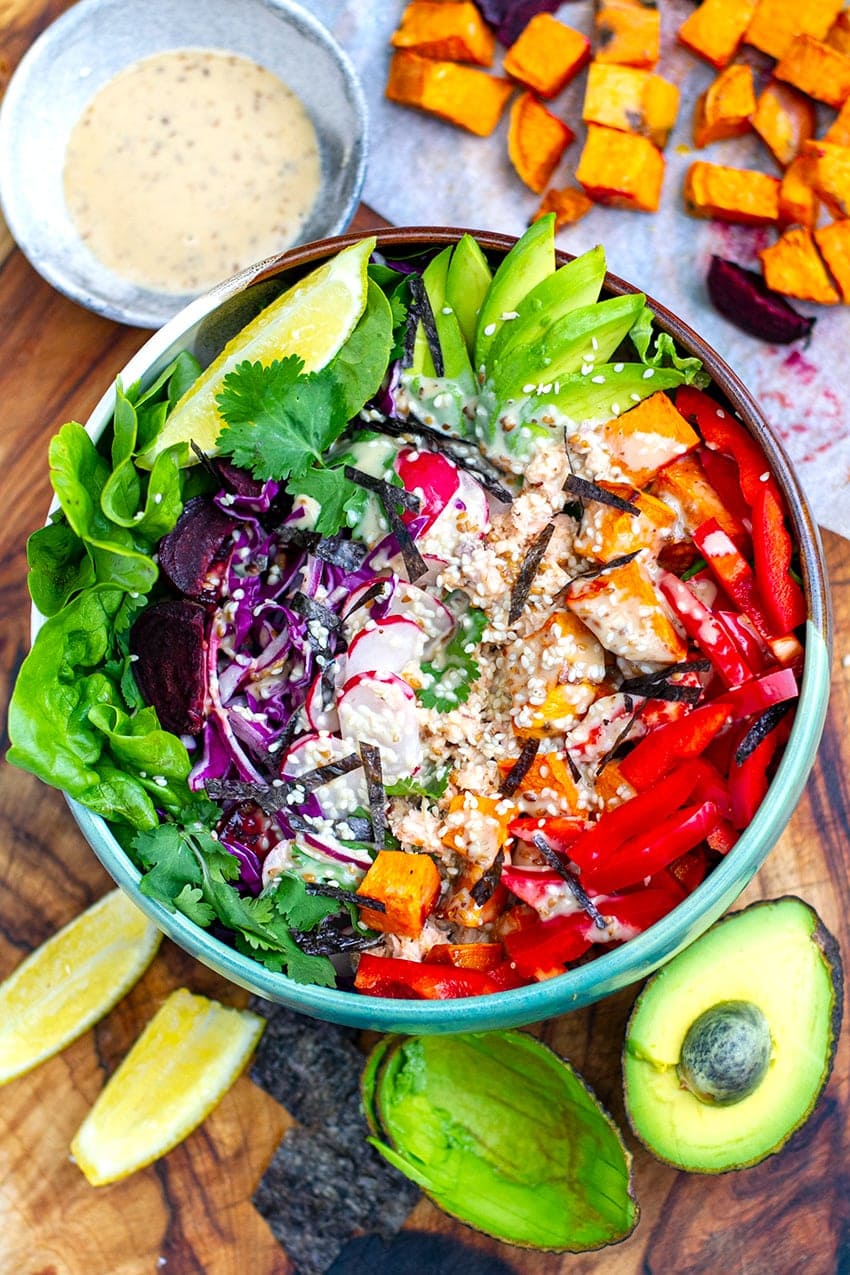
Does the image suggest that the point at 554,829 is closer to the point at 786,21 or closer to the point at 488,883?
the point at 488,883

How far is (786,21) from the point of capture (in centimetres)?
279

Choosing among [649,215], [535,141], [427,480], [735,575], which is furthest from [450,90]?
[735,575]

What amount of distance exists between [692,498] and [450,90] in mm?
1229

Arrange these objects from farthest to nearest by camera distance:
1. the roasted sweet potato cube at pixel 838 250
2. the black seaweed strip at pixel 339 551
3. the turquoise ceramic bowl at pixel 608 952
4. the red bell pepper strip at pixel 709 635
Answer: the roasted sweet potato cube at pixel 838 250 → the black seaweed strip at pixel 339 551 → the red bell pepper strip at pixel 709 635 → the turquoise ceramic bowl at pixel 608 952

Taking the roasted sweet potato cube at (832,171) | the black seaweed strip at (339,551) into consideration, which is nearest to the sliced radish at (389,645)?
the black seaweed strip at (339,551)

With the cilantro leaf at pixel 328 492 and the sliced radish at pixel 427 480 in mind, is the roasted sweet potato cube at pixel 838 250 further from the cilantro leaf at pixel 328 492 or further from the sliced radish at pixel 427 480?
the cilantro leaf at pixel 328 492

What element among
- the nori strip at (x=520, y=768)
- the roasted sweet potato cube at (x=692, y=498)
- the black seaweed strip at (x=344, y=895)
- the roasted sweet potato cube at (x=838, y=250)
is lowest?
the black seaweed strip at (x=344, y=895)

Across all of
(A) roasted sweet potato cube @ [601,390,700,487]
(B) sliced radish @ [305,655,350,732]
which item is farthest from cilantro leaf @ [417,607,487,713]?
(A) roasted sweet potato cube @ [601,390,700,487]

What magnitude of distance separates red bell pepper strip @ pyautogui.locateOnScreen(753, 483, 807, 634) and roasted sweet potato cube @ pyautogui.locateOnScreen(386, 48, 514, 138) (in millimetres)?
1268

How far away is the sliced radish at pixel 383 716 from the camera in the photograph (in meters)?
2.19

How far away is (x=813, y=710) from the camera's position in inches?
82.3

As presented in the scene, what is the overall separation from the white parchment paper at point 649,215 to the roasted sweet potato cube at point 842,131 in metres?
0.11

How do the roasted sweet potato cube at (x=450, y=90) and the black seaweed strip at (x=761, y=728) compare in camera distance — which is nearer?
the black seaweed strip at (x=761, y=728)

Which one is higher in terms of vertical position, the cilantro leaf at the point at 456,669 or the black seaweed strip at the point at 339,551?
the black seaweed strip at the point at 339,551
